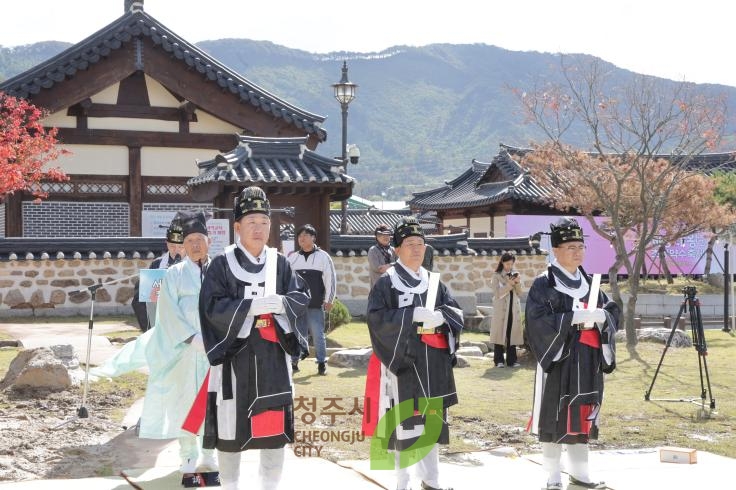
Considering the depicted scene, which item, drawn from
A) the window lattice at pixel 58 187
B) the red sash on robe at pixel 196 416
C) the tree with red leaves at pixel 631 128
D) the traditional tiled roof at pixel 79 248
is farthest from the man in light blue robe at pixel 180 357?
the window lattice at pixel 58 187

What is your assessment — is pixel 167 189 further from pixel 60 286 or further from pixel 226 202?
pixel 226 202

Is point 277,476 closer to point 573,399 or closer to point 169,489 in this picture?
point 169,489

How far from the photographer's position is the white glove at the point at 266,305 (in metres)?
5.16

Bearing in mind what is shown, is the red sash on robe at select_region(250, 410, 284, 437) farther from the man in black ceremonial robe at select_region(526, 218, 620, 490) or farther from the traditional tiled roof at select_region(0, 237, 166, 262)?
the traditional tiled roof at select_region(0, 237, 166, 262)

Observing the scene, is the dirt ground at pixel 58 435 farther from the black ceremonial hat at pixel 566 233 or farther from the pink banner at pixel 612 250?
the pink banner at pixel 612 250

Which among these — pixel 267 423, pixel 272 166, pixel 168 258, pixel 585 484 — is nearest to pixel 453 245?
pixel 272 166

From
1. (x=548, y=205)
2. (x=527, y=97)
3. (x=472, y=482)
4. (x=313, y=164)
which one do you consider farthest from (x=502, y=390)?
(x=548, y=205)

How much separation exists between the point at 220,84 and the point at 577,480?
15728 mm

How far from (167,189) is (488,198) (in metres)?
16.3

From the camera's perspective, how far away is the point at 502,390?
10.5 meters

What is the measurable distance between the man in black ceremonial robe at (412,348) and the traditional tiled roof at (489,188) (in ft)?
87.1

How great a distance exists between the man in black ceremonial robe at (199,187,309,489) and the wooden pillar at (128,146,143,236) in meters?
15.0

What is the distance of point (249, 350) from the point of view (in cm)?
531

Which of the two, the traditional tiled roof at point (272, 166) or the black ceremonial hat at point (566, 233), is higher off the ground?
the traditional tiled roof at point (272, 166)
